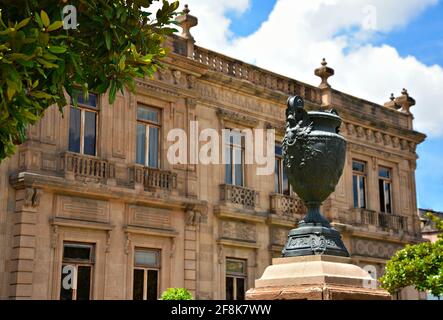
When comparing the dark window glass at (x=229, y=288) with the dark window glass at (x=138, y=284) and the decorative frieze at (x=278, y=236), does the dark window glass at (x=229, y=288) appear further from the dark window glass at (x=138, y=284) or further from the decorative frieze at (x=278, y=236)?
the dark window glass at (x=138, y=284)

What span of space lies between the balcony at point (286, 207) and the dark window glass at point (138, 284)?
507 centimetres

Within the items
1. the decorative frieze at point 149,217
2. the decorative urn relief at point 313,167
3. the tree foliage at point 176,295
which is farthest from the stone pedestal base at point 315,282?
the decorative frieze at point 149,217

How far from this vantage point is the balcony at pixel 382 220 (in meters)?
24.6

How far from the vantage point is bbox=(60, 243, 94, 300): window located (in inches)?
648

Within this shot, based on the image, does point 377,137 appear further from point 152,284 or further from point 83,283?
point 83,283

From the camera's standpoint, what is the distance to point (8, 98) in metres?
6.18

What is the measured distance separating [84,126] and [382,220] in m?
12.4

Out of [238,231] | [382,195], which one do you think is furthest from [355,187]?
[238,231]

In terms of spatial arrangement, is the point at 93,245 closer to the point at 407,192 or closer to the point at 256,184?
the point at 256,184

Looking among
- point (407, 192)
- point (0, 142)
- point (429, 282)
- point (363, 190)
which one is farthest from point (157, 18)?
point (407, 192)

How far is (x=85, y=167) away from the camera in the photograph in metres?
17.1

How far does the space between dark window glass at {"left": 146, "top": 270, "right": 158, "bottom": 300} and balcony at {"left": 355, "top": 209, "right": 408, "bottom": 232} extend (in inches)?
343

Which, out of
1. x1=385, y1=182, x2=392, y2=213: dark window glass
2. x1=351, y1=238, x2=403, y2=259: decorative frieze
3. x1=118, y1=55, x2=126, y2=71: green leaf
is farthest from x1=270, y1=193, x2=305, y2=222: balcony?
x1=118, y1=55, x2=126, y2=71: green leaf

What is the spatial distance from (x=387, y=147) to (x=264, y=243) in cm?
800
